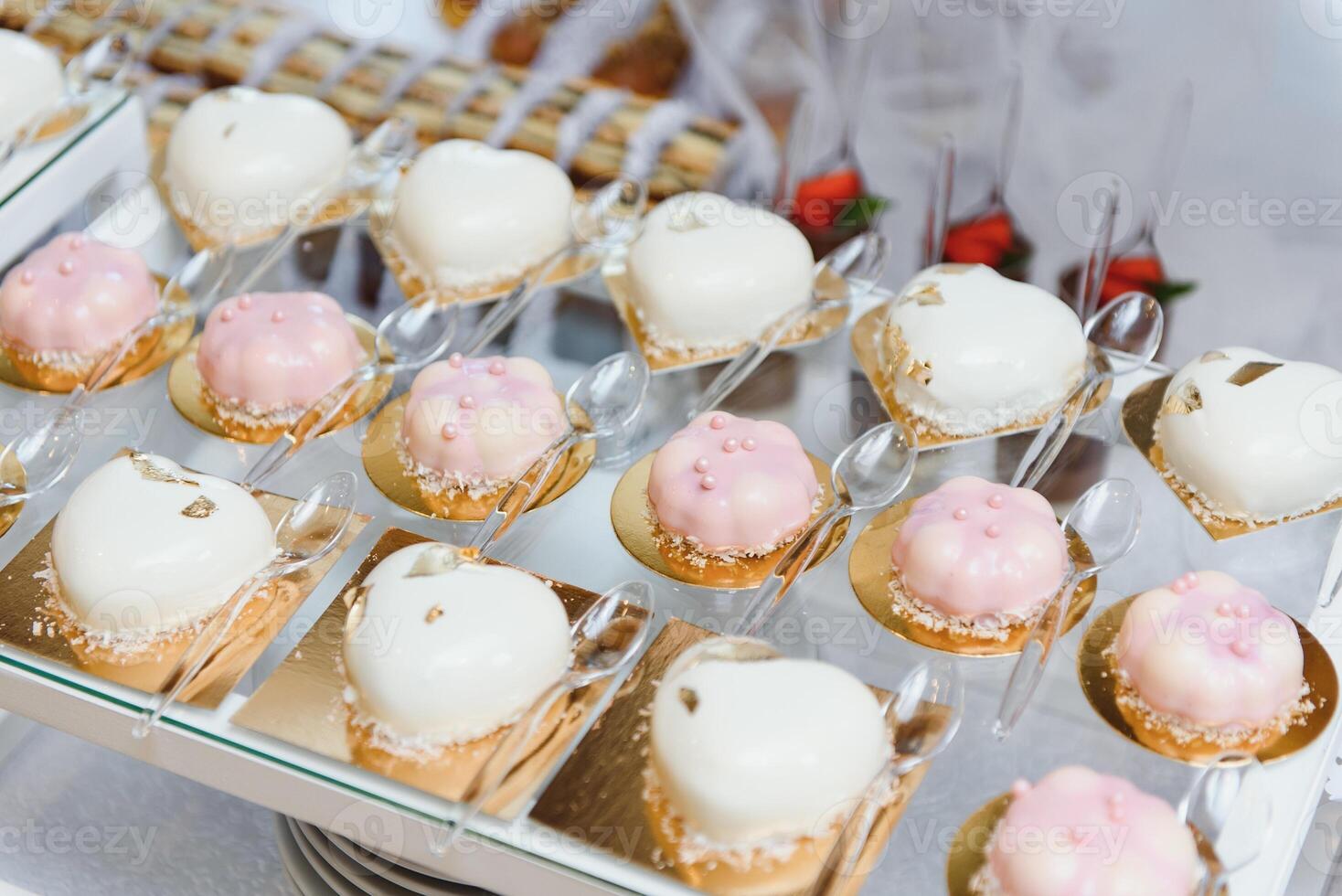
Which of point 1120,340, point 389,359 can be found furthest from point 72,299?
point 1120,340

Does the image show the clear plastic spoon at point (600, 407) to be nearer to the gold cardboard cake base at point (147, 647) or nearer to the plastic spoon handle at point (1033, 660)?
the gold cardboard cake base at point (147, 647)

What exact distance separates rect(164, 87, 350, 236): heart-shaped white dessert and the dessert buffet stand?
7 centimetres

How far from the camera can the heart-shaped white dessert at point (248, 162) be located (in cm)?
130

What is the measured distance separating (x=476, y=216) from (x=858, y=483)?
0.42 meters

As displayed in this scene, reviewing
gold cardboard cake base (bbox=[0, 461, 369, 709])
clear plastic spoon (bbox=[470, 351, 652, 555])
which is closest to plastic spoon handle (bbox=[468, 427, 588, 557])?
clear plastic spoon (bbox=[470, 351, 652, 555])

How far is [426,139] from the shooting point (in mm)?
1502

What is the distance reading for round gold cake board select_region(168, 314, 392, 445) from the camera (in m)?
1.10

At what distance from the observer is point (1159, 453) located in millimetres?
1067

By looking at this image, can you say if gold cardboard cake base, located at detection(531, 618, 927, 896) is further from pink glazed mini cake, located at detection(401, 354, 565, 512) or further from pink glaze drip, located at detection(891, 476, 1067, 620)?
pink glazed mini cake, located at detection(401, 354, 565, 512)

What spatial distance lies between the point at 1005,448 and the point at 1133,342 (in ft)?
0.51

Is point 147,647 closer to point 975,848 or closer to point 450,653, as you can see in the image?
point 450,653

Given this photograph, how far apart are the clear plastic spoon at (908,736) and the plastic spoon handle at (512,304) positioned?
48cm

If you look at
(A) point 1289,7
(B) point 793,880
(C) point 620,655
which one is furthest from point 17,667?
(A) point 1289,7

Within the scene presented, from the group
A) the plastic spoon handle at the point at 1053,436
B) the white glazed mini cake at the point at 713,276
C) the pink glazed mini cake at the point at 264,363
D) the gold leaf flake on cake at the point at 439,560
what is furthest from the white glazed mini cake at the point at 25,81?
the plastic spoon handle at the point at 1053,436
